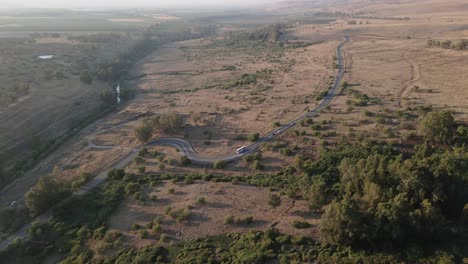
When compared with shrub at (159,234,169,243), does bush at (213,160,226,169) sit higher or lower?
higher

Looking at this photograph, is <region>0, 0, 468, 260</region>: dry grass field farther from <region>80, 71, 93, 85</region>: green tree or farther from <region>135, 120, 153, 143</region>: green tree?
<region>80, 71, 93, 85</region>: green tree

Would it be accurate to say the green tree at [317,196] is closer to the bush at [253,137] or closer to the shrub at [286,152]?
the shrub at [286,152]

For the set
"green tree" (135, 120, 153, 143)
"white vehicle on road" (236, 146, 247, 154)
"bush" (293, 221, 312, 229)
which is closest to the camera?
"bush" (293, 221, 312, 229)

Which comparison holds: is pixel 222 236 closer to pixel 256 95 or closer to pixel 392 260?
pixel 392 260

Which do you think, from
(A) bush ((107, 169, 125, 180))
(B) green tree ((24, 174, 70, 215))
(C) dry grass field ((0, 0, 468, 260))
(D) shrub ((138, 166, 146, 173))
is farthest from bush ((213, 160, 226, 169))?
(B) green tree ((24, 174, 70, 215))

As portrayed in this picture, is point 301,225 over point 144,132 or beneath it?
beneath

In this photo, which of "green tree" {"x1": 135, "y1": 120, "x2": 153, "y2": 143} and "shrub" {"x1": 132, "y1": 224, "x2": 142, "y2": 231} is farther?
"green tree" {"x1": 135, "y1": 120, "x2": 153, "y2": 143}

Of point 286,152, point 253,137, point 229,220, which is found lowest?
point 229,220

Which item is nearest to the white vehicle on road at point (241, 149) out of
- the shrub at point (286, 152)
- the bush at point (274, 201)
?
the shrub at point (286, 152)

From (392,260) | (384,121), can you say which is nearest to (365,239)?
(392,260)

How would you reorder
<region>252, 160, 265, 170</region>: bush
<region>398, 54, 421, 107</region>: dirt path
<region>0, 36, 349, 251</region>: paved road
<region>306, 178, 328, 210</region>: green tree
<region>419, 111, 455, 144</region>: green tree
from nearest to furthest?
<region>306, 178, 328, 210</region>: green tree
<region>0, 36, 349, 251</region>: paved road
<region>419, 111, 455, 144</region>: green tree
<region>252, 160, 265, 170</region>: bush
<region>398, 54, 421, 107</region>: dirt path

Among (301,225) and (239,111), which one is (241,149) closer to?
(239,111)

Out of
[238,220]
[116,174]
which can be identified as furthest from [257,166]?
[116,174]
